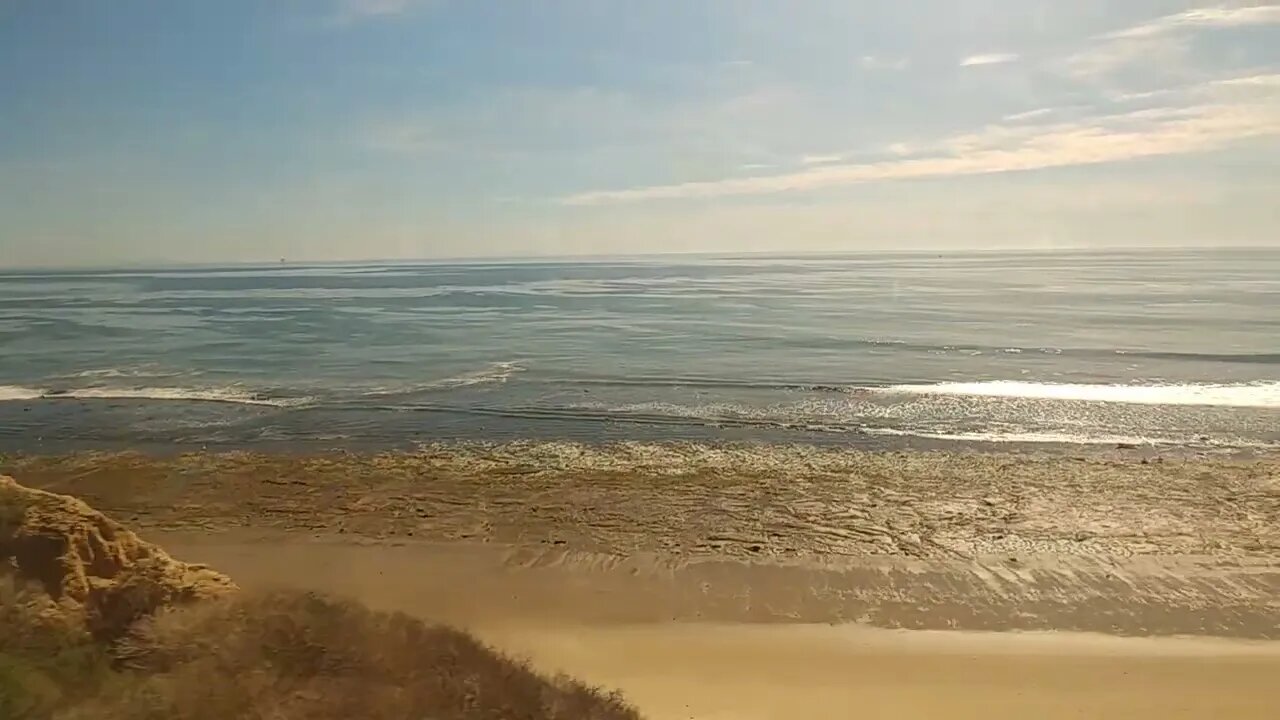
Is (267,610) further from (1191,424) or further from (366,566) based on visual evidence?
(1191,424)

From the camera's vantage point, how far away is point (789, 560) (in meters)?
11.1

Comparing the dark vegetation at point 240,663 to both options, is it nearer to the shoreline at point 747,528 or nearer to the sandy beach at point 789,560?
the sandy beach at point 789,560

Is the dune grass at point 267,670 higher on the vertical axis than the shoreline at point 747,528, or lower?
higher

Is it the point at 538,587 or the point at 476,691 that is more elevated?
the point at 476,691

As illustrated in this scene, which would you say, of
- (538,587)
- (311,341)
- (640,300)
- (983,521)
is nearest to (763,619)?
(538,587)

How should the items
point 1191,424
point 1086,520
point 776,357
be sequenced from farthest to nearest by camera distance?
point 776,357
point 1191,424
point 1086,520

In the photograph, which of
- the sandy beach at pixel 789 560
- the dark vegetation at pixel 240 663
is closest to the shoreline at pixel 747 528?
the sandy beach at pixel 789 560

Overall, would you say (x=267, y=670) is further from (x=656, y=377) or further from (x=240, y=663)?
(x=656, y=377)

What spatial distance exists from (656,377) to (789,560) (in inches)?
573

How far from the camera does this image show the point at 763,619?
31.1 ft

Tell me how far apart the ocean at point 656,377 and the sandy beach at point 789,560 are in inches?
92.8

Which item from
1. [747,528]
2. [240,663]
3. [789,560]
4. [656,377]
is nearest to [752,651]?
[789,560]

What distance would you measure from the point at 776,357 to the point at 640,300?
1290 inches

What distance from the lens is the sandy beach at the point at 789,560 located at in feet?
26.5
